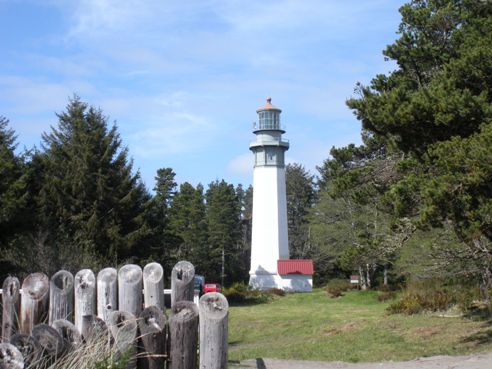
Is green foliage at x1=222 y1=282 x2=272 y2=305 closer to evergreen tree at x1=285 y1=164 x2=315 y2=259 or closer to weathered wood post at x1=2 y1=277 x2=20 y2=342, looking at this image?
evergreen tree at x1=285 y1=164 x2=315 y2=259

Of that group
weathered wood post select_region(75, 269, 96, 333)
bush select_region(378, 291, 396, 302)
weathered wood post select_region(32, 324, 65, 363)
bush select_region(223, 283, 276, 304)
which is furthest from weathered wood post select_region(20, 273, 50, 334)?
bush select_region(223, 283, 276, 304)

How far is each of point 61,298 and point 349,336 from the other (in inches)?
589

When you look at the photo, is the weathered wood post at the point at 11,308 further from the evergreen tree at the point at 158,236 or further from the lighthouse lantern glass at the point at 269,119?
the lighthouse lantern glass at the point at 269,119

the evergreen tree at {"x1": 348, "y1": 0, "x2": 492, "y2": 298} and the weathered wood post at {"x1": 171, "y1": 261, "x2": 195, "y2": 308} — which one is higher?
the evergreen tree at {"x1": 348, "y1": 0, "x2": 492, "y2": 298}

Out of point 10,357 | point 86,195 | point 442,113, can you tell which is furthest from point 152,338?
point 86,195

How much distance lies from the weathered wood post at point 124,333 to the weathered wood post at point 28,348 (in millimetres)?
773

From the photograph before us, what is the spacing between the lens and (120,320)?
6.12 metres

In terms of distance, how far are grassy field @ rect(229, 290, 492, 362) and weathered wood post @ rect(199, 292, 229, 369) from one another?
28.3 ft

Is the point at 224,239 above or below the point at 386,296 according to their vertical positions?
above

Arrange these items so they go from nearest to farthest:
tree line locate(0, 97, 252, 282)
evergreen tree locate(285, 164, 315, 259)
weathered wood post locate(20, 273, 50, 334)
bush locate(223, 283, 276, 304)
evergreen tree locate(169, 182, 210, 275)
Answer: weathered wood post locate(20, 273, 50, 334)
tree line locate(0, 97, 252, 282)
bush locate(223, 283, 276, 304)
evergreen tree locate(169, 182, 210, 275)
evergreen tree locate(285, 164, 315, 259)

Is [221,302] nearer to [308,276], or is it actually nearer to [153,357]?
[153,357]

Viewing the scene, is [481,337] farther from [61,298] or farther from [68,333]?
[68,333]

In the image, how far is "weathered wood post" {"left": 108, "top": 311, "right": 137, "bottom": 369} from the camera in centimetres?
587

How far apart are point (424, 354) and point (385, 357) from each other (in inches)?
43.3
